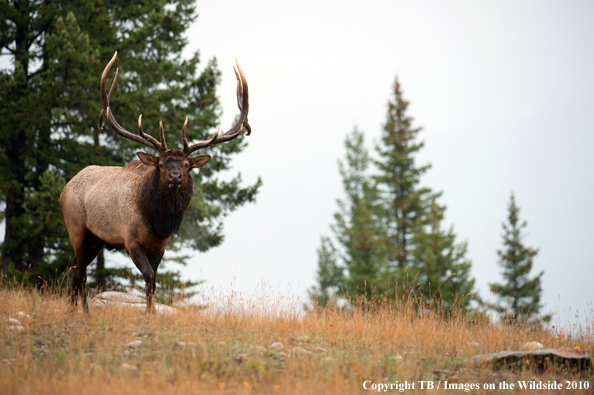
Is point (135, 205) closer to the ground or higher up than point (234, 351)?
higher up

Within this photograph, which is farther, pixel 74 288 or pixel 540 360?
pixel 74 288

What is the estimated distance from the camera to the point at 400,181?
28.3m

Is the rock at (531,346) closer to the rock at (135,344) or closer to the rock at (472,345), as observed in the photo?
the rock at (472,345)

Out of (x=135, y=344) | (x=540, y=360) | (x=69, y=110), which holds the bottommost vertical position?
(x=135, y=344)

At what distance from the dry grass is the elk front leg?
0.28 metres

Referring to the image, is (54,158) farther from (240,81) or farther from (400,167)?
(400,167)

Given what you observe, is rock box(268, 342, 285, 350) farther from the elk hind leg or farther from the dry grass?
the elk hind leg

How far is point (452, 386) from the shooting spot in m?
5.28

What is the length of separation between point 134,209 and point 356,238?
888 inches

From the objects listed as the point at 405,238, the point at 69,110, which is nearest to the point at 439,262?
the point at 405,238

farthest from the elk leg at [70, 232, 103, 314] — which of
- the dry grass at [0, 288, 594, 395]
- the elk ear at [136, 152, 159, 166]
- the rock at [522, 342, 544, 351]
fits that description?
the rock at [522, 342, 544, 351]

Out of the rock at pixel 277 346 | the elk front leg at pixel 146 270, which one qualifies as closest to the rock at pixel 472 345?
the rock at pixel 277 346

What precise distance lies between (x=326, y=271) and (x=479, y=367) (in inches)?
1154

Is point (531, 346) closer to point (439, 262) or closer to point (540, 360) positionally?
point (540, 360)
